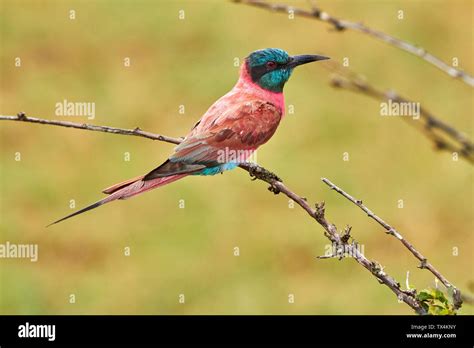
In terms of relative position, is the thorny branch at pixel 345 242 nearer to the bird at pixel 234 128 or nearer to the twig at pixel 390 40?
the bird at pixel 234 128

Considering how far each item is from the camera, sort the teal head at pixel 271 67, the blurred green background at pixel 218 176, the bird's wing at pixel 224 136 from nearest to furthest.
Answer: the bird's wing at pixel 224 136
the teal head at pixel 271 67
the blurred green background at pixel 218 176

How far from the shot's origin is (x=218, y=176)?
864 cm

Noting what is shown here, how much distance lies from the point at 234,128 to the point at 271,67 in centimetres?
53

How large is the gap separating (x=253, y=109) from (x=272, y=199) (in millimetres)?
4882

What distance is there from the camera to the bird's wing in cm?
306

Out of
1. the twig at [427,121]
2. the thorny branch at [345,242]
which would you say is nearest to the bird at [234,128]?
the thorny branch at [345,242]

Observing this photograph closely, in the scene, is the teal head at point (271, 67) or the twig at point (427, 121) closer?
the twig at point (427, 121)

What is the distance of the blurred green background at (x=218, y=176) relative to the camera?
753cm

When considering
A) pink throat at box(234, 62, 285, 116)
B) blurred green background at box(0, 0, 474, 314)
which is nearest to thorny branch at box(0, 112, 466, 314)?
pink throat at box(234, 62, 285, 116)

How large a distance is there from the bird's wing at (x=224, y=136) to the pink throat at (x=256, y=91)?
7cm

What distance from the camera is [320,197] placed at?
8.16 meters
